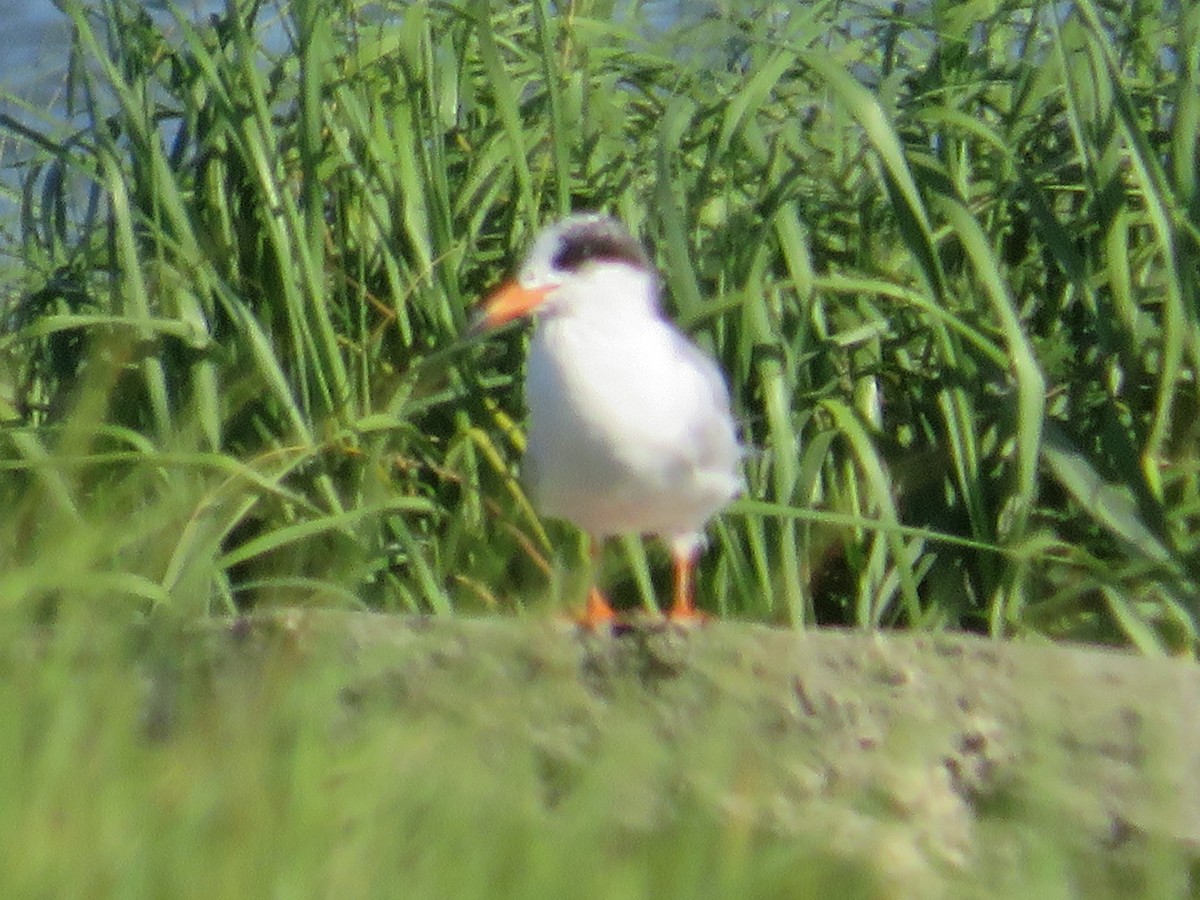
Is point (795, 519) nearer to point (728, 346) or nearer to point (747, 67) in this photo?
point (728, 346)

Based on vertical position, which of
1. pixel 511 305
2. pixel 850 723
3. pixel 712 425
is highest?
pixel 511 305

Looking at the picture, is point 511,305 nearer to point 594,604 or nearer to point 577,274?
point 577,274

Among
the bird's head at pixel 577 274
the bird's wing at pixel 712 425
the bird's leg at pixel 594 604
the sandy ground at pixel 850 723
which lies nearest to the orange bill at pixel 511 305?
the bird's head at pixel 577 274

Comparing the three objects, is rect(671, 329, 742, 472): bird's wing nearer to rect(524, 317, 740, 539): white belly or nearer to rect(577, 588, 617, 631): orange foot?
rect(524, 317, 740, 539): white belly

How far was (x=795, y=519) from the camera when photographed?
3.74 metres

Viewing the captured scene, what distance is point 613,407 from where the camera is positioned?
3.10m

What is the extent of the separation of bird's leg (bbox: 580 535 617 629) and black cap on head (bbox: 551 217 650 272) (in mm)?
447

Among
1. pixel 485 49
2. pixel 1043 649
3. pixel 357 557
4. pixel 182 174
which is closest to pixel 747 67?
pixel 485 49

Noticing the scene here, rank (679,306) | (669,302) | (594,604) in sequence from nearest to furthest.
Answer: (594,604)
(679,306)
(669,302)

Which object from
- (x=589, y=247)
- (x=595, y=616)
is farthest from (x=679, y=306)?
(x=595, y=616)

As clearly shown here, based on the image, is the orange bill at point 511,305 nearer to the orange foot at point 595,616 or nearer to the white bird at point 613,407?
the white bird at point 613,407

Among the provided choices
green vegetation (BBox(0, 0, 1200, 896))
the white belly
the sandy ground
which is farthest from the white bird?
green vegetation (BBox(0, 0, 1200, 896))

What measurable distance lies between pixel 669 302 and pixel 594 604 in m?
0.94

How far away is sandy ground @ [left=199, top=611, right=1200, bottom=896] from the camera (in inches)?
102
